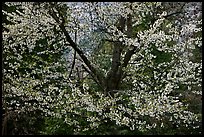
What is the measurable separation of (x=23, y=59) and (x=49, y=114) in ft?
4.50

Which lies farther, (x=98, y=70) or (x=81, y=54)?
(x=98, y=70)

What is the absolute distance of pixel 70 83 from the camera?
18.7 ft

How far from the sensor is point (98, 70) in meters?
6.27

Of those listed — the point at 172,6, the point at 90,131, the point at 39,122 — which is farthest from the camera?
the point at 39,122

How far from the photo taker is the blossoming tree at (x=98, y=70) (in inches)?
214

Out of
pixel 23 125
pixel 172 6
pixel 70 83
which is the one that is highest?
pixel 172 6

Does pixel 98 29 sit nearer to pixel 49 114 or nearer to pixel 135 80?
pixel 135 80

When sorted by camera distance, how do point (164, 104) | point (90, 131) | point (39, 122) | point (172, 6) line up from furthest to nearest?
point (39, 122), point (172, 6), point (90, 131), point (164, 104)

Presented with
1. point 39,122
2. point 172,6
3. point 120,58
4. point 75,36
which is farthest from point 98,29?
point 39,122

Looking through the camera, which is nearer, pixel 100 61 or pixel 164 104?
pixel 164 104

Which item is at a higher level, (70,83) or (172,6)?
(172,6)

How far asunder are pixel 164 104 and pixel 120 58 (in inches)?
55.0

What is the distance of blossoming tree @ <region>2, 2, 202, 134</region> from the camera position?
17.8 ft

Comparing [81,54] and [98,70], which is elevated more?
[81,54]
